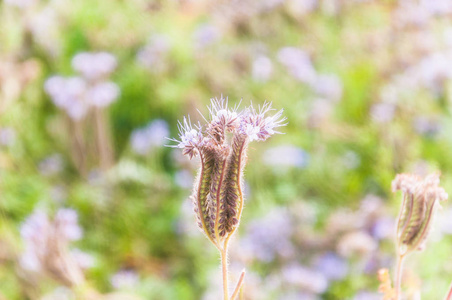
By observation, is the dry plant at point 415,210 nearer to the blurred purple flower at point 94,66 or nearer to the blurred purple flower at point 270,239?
the blurred purple flower at point 270,239

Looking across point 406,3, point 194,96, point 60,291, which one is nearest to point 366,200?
point 194,96

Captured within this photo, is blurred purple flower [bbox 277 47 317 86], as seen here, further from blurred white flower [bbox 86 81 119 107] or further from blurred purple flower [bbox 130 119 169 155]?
blurred white flower [bbox 86 81 119 107]

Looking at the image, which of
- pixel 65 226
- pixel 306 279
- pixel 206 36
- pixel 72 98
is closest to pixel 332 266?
pixel 306 279

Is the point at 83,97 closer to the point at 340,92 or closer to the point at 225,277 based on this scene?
the point at 340,92

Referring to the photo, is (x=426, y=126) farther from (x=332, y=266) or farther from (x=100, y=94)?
(x=100, y=94)

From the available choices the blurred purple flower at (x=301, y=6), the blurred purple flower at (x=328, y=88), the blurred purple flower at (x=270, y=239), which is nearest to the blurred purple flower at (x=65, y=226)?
the blurred purple flower at (x=270, y=239)

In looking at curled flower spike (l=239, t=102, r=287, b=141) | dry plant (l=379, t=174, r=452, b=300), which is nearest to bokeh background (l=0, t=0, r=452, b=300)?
dry plant (l=379, t=174, r=452, b=300)
